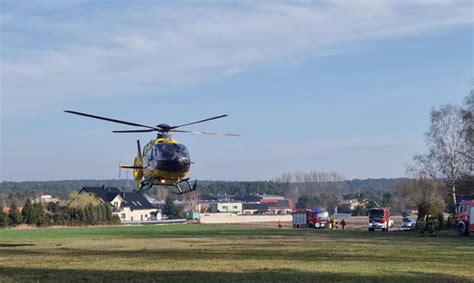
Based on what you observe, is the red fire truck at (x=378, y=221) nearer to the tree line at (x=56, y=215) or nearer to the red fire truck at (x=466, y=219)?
the red fire truck at (x=466, y=219)

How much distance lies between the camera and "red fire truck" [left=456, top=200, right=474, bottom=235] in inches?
1959

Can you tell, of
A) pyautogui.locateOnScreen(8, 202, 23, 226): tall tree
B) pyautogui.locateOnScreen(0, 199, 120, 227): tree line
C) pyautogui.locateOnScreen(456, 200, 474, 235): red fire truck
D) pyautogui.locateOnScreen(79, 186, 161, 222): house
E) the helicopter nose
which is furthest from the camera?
pyautogui.locateOnScreen(79, 186, 161, 222): house

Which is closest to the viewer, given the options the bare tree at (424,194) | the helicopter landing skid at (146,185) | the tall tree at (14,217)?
the helicopter landing skid at (146,185)

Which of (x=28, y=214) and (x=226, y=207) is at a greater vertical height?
(x=226, y=207)

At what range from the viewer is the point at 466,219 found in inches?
1983

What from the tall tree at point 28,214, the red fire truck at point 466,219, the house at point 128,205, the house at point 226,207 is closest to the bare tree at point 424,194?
the red fire truck at point 466,219

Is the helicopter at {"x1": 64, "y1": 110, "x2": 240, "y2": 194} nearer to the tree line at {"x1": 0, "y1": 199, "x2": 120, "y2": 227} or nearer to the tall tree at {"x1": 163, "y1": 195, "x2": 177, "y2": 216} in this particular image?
the tree line at {"x1": 0, "y1": 199, "x2": 120, "y2": 227}

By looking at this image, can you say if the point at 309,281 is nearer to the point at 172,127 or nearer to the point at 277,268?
the point at 277,268

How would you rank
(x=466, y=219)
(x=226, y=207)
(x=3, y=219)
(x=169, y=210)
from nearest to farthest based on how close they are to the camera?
1. (x=466, y=219)
2. (x=3, y=219)
3. (x=169, y=210)
4. (x=226, y=207)

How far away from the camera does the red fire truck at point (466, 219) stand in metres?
49.8

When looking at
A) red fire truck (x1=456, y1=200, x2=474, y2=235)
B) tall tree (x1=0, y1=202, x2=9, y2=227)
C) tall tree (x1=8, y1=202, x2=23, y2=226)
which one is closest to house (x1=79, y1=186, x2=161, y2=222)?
tall tree (x1=8, y1=202, x2=23, y2=226)

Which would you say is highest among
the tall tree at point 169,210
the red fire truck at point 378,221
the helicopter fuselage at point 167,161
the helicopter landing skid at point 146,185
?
the helicopter fuselage at point 167,161

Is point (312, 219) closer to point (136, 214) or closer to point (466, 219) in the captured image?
point (466, 219)

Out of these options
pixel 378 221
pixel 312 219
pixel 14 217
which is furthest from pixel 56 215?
pixel 378 221
